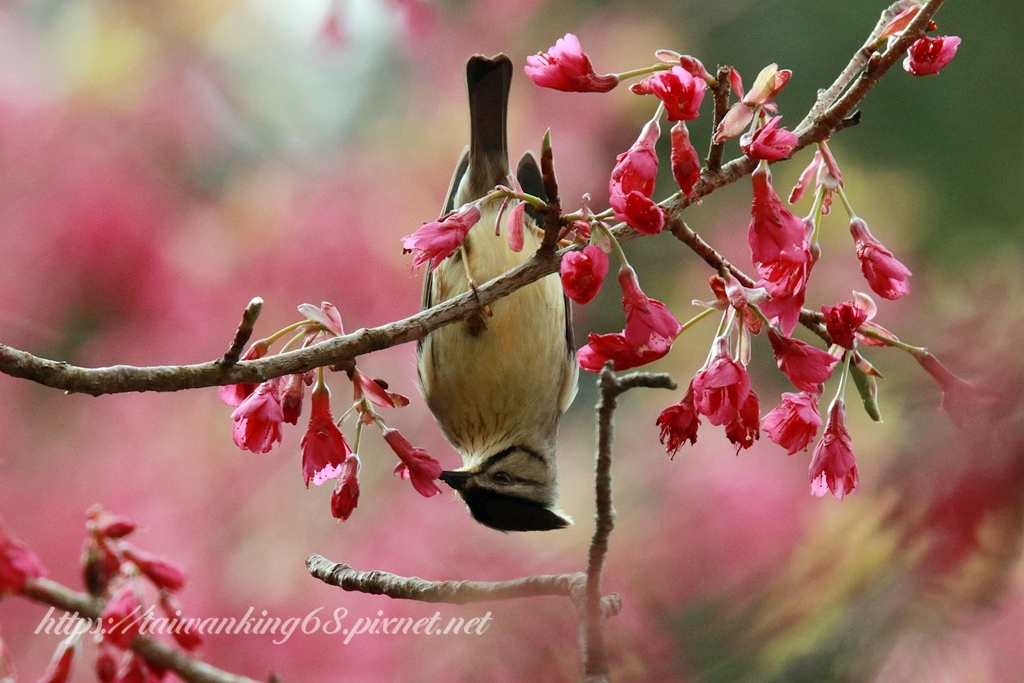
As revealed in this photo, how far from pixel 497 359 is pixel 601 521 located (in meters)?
1.09

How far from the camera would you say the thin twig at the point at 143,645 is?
1.29 metres

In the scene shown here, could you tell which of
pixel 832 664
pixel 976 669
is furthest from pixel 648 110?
pixel 832 664

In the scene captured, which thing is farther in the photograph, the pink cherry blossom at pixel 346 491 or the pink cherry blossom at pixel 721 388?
the pink cherry blossom at pixel 346 491

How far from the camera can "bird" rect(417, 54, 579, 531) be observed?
2.31 m

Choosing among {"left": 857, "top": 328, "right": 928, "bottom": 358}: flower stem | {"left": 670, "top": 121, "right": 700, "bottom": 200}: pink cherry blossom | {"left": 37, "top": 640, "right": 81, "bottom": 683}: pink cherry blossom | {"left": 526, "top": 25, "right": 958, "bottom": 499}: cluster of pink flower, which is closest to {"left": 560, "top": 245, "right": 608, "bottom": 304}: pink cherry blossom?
{"left": 526, "top": 25, "right": 958, "bottom": 499}: cluster of pink flower

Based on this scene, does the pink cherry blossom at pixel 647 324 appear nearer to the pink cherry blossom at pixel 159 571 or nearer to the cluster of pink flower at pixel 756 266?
the cluster of pink flower at pixel 756 266

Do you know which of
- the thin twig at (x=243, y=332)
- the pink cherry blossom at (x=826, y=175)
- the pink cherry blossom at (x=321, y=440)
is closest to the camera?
the thin twig at (x=243, y=332)

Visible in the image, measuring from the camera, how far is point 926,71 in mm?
1062

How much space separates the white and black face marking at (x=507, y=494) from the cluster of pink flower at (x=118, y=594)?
92cm

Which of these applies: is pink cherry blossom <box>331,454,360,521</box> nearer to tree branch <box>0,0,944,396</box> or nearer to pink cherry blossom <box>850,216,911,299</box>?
tree branch <box>0,0,944,396</box>

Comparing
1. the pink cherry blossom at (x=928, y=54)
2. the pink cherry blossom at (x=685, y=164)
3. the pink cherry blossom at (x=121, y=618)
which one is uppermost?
the pink cherry blossom at (x=928, y=54)

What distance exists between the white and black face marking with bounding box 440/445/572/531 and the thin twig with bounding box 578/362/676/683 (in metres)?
0.90

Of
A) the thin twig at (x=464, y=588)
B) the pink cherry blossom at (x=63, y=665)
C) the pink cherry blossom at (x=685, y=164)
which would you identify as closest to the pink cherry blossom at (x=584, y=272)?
the pink cherry blossom at (x=685, y=164)

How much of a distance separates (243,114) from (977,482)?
10.8ft
